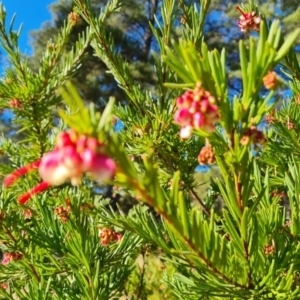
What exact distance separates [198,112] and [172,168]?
459 mm

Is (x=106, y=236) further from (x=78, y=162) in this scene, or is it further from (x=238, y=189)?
(x=78, y=162)

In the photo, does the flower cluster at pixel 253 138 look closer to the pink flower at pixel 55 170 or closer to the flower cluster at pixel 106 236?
the pink flower at pixel 55 170

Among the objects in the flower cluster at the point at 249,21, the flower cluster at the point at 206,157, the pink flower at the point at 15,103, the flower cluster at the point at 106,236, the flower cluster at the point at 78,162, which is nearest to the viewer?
the flower cluster at the point at 78,162

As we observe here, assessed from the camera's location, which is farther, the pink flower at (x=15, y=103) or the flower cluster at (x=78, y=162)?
the pink flower at (x=15, y=103)

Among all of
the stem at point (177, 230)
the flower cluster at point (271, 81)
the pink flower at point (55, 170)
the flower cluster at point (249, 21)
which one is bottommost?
the stem at point (177, 230)

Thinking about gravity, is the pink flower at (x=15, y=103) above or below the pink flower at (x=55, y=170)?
above

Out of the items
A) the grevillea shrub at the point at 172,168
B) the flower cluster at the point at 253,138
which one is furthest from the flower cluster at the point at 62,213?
the flower cluster at the point at 253,138

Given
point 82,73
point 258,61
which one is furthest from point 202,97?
point 82,73

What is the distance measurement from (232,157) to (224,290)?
5.6 inches

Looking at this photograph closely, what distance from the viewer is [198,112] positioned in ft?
0.89

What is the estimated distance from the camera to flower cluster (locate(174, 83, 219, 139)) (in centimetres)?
27

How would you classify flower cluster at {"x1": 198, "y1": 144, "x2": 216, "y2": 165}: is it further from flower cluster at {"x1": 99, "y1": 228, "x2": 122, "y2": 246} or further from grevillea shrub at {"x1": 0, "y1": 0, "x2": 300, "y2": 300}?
flower cluster at {"x1": 99, "y1": 228, "x2": 122, "y2": 246}

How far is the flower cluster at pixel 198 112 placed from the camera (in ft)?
0.89

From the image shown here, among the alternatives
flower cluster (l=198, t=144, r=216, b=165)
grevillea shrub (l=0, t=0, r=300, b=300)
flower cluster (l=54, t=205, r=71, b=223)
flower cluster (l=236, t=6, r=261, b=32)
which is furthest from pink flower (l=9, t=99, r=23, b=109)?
flower cluster (l=198, t=144, r=216, b=165)
